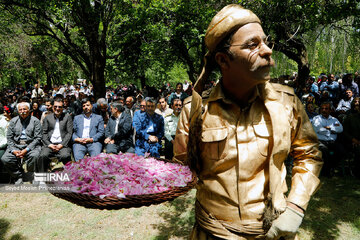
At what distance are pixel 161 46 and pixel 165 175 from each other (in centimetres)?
1315

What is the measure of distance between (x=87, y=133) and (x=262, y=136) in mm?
5997

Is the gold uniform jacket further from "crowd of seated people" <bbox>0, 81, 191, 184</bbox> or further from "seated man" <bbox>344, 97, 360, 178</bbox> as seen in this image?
"seated man" <bbox>344, 97, 360, 178</bbox>

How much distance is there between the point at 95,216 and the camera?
194 inches

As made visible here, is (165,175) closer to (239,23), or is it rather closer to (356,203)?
(239,23)

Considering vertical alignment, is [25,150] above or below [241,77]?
below

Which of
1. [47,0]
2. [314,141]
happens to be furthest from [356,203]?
[47,0]

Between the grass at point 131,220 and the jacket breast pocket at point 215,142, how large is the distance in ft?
10.2

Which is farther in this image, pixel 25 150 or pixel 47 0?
pixel 47 0

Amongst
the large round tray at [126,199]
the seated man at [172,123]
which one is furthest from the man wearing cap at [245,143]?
the seated man at [172,123]

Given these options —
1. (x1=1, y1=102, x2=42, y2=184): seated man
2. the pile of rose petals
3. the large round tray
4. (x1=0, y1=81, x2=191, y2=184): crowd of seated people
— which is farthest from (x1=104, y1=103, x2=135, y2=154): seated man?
the large round tray

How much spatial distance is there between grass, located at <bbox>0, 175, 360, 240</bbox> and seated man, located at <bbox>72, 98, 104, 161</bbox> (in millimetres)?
1388

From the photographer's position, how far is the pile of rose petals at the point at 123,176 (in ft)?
5.75

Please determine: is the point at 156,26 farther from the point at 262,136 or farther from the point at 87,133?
the point at 262,136

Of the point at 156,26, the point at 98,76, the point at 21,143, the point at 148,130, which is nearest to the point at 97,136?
the point at 148,130
